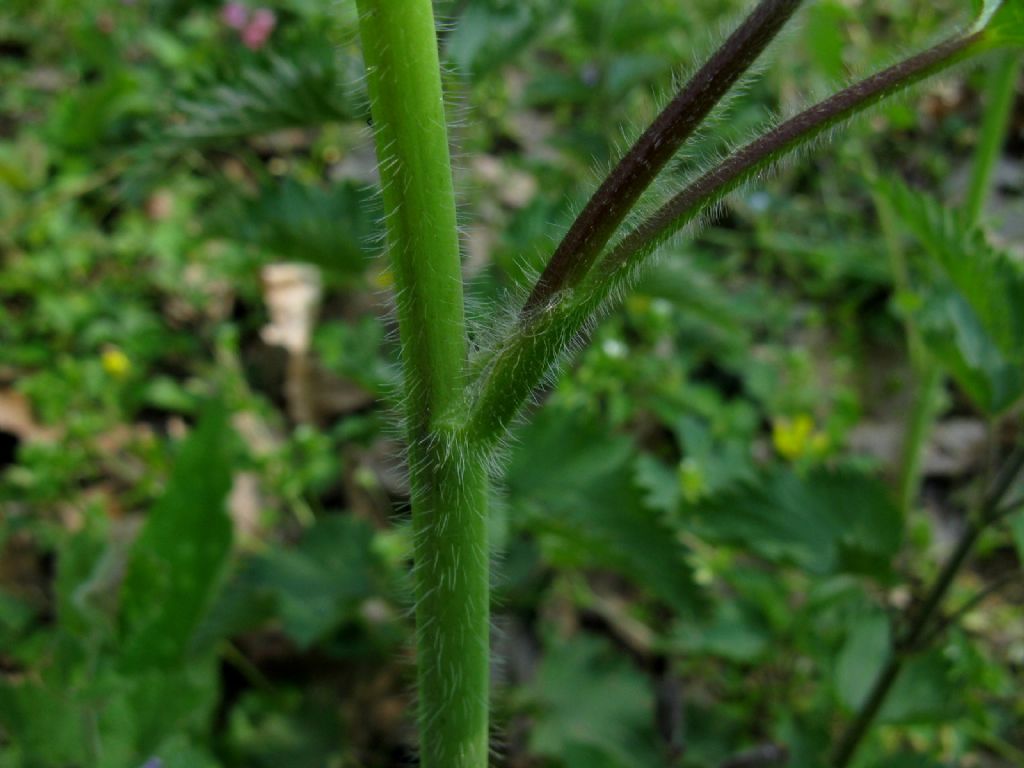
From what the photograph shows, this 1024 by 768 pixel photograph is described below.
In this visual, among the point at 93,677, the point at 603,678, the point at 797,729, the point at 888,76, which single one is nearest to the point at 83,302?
the point at 93,677

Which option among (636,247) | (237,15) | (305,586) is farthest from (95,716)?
(237,15)

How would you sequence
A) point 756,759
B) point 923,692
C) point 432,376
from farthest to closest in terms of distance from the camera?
point 923,692 → point 756,759 → point 432,376

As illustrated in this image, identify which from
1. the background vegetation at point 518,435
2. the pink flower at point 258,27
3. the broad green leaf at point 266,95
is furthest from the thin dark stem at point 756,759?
the pink flower at point 258,27

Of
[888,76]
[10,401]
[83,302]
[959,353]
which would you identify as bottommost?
[10,401]

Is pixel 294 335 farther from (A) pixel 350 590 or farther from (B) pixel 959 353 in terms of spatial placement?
(B) pixel 959 353

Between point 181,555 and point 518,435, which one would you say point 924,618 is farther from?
point 181,555

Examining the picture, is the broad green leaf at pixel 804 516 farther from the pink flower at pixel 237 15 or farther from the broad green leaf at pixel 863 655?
the pink flower at pixel 237 15

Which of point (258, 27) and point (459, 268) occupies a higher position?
point (459, 268)
